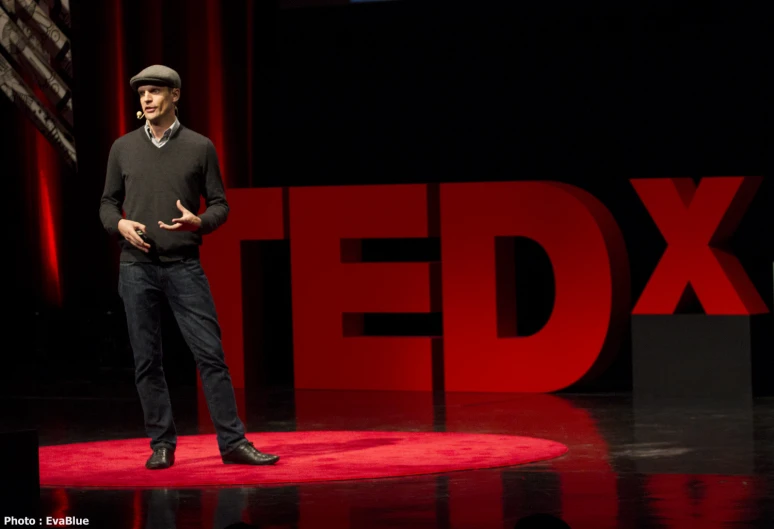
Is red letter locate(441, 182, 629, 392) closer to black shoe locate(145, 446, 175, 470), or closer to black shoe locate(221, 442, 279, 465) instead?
black shoe locate(221, 442, 279, 465)

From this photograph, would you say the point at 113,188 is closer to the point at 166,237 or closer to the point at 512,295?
the point at 166,237

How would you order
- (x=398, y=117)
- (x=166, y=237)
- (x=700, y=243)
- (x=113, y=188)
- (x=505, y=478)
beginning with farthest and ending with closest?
(x=398, y=117), (x=700, y=243), (x=113, y=188), (x=166, y=237), (x=505, y=478)

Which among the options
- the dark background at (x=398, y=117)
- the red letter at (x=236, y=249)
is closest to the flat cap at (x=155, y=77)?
the red letter at (x=236, y=249)

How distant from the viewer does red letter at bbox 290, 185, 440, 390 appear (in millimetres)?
7738

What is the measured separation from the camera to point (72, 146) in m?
9.20

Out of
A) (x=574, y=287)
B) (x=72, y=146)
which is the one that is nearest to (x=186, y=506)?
(x=574, y=287)

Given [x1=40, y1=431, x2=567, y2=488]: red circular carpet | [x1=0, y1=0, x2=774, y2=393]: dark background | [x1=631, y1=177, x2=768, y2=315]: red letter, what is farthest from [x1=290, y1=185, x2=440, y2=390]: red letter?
[x1=40, y1=431, x2=567, y2=488]: red circular carpet

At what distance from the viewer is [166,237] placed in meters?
4.39

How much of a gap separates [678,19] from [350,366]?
8.41ft

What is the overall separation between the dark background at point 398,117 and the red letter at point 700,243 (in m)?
0.67

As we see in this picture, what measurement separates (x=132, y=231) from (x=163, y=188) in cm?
19

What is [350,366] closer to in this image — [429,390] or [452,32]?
[429,390]

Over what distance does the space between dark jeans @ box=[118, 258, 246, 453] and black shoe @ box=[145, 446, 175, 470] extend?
0.18 m

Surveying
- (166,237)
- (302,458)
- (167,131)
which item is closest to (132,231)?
(166,237)
